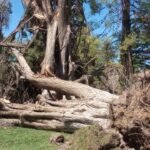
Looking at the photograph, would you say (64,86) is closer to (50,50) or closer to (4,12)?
(50,50)

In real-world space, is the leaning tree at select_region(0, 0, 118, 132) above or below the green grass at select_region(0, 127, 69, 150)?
above

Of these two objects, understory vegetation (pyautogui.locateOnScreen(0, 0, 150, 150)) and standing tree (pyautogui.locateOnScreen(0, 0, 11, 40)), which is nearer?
understory vegetation (pyautogui.locateOnScreen(0, 0, 150, 150))

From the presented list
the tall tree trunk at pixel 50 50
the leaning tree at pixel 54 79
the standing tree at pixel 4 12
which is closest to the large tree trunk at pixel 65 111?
the leaning tree at pixel 54 79

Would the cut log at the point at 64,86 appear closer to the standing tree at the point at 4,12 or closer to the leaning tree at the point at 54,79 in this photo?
the leaning tree at the point at 54,79

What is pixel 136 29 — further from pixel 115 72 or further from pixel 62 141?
pixel 62 141

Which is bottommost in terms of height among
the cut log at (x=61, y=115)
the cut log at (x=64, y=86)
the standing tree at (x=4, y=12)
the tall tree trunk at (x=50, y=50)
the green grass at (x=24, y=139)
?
the green grass at (x=24, y=139)

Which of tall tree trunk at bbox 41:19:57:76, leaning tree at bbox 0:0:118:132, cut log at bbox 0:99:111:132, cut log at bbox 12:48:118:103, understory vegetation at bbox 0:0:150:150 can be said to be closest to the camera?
understory vegetation at bbox 0:0:150:150

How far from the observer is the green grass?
10289 millimetres

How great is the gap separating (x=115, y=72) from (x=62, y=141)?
21.1 ft

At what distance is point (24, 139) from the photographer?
11375 millimetres

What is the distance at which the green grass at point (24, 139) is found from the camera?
33.8ft

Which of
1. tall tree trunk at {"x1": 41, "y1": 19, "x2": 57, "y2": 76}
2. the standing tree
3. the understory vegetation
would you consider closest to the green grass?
the understory vegetation

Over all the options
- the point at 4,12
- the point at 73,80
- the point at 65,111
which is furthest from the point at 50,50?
the point at 65,111

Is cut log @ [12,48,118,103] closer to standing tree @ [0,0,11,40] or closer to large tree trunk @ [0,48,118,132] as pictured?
large tree trunk @ [0,48,118,132]
